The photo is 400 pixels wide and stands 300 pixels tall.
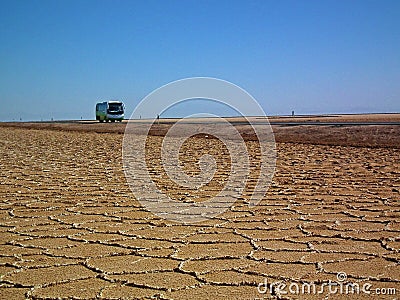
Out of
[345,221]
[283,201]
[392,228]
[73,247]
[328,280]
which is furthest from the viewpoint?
[283,201]

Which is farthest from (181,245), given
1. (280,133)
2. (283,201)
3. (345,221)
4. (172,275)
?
(280,133)

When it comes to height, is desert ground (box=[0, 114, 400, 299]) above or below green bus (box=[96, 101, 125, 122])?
below

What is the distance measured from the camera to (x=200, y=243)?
3.73 m

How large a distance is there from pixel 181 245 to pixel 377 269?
125 centimetres

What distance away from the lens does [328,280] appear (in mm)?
2895

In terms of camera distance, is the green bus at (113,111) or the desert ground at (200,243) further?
the green bus at (113,111)

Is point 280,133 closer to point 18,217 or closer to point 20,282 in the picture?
point 18,217

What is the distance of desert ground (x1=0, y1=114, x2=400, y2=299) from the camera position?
2842 mm

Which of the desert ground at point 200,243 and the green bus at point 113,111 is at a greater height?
the green bus at point 113,111

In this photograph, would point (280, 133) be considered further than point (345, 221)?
Yes

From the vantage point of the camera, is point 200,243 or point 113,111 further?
point 113,111

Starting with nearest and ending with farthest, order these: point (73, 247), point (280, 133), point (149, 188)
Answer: point (73, 247)
point (149, 188)
point (280, 133)

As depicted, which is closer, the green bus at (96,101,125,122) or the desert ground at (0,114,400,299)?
the desert ground at (0,114,400,299)

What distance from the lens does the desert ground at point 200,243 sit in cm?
284
